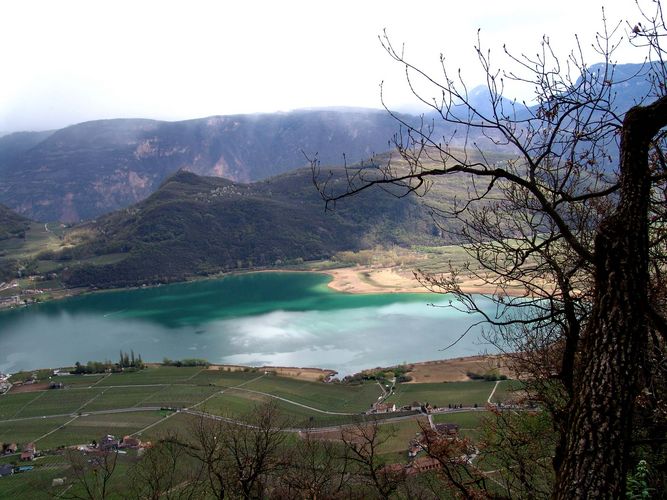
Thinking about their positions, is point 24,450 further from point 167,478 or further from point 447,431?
point 447,431

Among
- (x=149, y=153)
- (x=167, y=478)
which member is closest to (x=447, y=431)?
(x=167, y=478)

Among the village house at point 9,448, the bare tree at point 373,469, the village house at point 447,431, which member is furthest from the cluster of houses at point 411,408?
the village house at point 9,448

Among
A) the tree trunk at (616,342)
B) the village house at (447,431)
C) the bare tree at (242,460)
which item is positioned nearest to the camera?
the tree trunk at (616,342)

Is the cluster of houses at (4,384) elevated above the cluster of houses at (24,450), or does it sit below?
below

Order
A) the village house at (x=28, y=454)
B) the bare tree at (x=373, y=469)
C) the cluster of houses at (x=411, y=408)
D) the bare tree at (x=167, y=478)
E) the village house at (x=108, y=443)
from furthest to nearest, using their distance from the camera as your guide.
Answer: the cluster of houses at (x=411, y=408) → the village house at (x=28, y=454) → the village house at (x=108, y=443) → the bare tree at (x=167, y=478) → the bare tree at (x=373, y=469)

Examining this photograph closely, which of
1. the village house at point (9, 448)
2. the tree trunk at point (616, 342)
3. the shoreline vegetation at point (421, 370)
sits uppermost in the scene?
the tree trunk at point (616, 342)

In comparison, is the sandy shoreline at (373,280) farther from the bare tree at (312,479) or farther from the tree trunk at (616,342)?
the tree trunk at (616,342)

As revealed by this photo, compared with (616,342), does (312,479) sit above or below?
below
